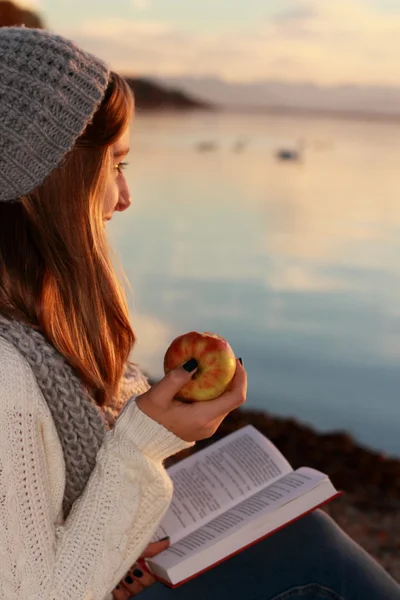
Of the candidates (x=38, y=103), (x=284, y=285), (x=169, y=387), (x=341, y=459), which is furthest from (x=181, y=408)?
(x=284, y=285)

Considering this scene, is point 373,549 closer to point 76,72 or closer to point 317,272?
point 76,72

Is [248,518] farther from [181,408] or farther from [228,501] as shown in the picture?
[181,408]

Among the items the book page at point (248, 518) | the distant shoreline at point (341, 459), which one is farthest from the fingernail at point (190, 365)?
the distant shoreline at point (341, 459)

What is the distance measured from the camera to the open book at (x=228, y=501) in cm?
177

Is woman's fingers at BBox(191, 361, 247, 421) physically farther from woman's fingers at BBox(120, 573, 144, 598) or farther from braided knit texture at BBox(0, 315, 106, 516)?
woman's fingers at BBox(120, 573, 144, 598)

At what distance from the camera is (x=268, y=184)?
60.8ft

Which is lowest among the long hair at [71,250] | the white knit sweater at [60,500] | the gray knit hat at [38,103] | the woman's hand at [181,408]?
the white knit sweater at [60,500]

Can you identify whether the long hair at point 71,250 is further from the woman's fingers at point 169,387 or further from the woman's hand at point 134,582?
the woman's hand at point 134,582

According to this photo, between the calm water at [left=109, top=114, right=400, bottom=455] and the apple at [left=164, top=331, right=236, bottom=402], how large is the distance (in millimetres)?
685

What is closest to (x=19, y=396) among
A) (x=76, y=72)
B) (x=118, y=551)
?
(x=118, y=551)

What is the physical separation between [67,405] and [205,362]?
0.28 metres

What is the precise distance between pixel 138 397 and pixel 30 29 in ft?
2.33

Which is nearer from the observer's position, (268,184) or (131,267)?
(131,267)

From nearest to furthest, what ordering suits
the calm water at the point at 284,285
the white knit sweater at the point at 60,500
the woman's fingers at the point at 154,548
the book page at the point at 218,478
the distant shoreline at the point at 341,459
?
the white knit sweater at the point at 60,500
the woman's fingers at the point at 154,548
the book page at the point at 218,478
the distant shoreline at the point at 341,459
the calm water at the point at 284,285
